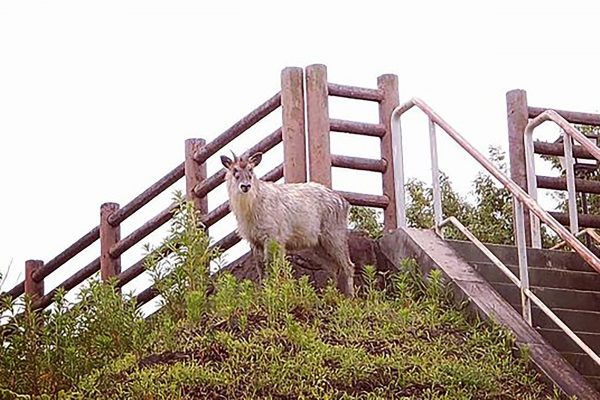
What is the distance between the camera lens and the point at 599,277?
40.6 ft

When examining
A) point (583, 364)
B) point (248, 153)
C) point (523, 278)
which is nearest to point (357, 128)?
point (248, 153)

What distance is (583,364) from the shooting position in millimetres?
10875

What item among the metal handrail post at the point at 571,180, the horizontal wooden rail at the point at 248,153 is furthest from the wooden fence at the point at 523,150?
the horizontal wooden rail at the point at 248,153

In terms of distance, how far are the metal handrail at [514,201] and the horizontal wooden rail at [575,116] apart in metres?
1.85

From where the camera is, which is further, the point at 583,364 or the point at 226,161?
the point at 226,161

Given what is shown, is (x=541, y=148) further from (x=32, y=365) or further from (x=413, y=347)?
(x=32, y=365)

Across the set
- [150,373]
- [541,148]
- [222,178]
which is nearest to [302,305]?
[150,373]

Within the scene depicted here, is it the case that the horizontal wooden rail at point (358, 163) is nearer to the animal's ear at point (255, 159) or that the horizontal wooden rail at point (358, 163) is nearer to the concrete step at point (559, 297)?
the animal's ear at point (255, 159)

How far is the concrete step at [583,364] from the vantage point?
35.6ft

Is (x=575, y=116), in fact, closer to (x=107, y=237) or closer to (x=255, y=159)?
(x=255, y=159)

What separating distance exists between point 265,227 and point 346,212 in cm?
95

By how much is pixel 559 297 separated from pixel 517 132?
285cm

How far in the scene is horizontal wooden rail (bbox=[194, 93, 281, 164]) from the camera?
13.4 meters

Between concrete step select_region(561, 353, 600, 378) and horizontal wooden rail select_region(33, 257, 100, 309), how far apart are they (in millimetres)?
6624
